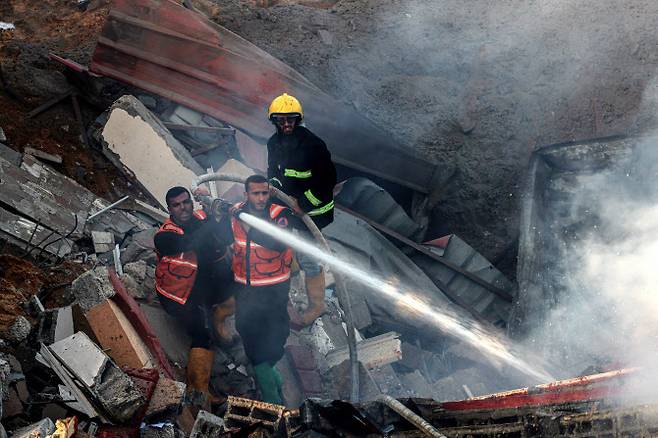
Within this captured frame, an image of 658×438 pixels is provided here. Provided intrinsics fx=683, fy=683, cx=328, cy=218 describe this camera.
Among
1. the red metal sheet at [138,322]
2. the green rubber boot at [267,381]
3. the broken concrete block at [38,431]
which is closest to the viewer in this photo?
the broken concrete block at [38,431]

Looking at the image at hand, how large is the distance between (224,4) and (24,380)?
7.66 metres

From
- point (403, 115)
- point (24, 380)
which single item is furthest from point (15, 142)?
point (403, 115)

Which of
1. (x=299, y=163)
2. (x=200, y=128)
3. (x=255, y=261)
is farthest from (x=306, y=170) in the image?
(x=200, y=128)

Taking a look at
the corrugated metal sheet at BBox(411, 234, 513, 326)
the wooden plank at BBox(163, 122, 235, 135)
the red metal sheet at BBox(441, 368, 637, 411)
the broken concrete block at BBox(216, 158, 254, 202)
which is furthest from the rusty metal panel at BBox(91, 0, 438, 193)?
the red metal sheet at BBox(441, 368, 637, 411)

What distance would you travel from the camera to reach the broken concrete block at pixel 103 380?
191 inches

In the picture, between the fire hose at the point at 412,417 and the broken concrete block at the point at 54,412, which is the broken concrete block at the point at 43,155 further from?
the fire hose at the point at 412,417

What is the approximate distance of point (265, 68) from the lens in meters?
9.18

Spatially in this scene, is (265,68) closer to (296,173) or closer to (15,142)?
(296,173)

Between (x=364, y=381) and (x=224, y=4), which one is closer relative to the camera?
(x=364, y=381)

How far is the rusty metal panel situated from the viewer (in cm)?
920

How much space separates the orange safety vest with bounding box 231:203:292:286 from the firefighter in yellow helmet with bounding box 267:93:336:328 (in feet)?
2.38

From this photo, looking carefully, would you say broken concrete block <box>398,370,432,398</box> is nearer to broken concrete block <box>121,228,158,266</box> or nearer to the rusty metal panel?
the rusty metal panel

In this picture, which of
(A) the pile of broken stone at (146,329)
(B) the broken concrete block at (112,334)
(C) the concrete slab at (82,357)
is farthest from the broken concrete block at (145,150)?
(C) the concrete slab at (82,357)

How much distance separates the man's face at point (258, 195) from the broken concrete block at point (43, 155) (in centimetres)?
342
